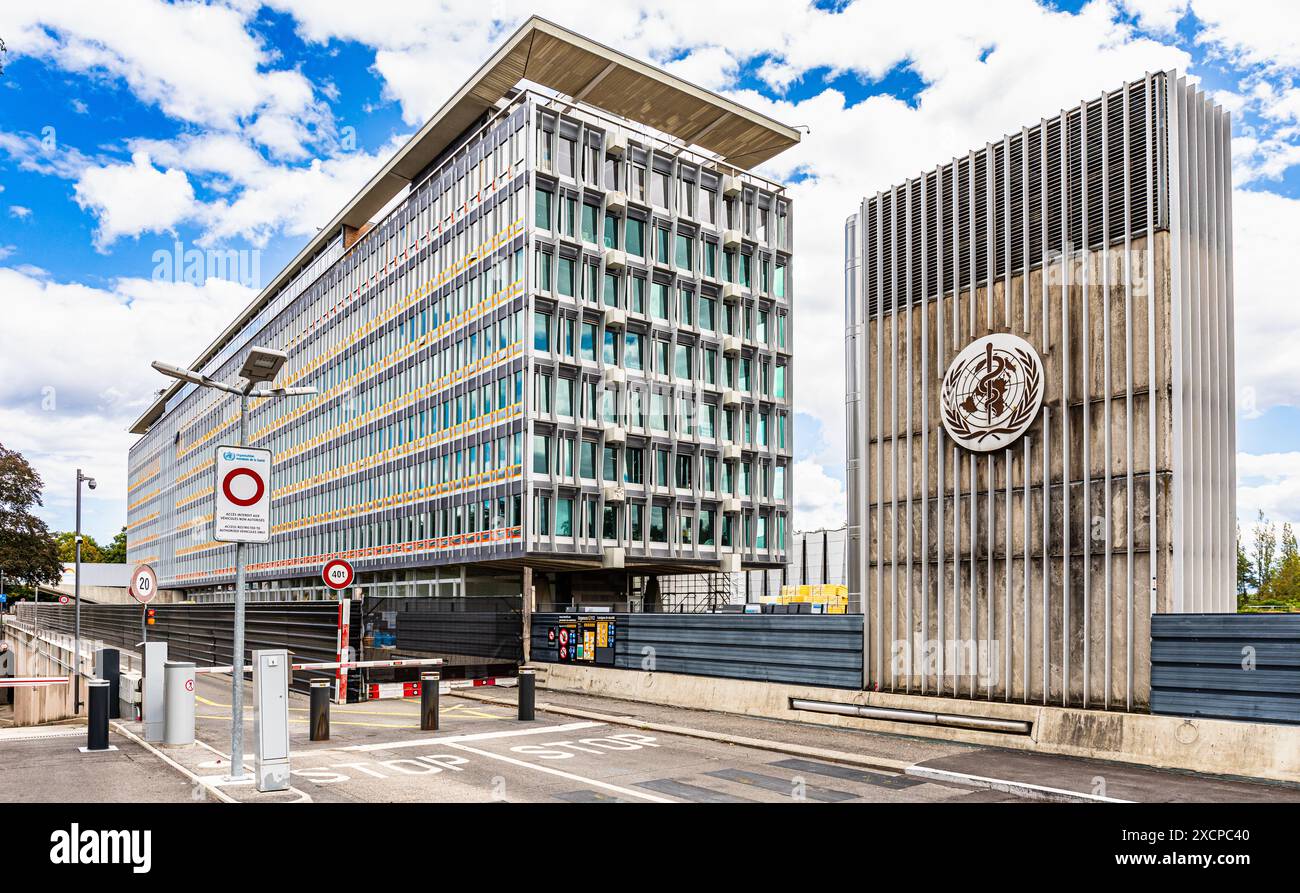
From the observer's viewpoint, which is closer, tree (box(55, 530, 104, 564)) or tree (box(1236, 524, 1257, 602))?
tree (box(1236, 524, 1257, 602))

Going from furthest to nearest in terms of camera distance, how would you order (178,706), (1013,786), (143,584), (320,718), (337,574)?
(337,574) < (143,584) < (320,718) < (178,706) < (1013,786)

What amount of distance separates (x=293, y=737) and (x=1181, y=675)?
14.9m

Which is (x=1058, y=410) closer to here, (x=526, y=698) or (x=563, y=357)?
(x=526, y=698)

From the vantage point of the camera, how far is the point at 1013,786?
1318cm

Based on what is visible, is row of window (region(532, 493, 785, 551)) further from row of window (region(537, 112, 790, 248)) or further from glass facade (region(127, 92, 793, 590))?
row of window (region(537, 112, 790, 248))

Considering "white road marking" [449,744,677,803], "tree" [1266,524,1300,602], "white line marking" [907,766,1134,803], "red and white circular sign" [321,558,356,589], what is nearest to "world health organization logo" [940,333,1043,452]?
"white line marking" [907,766,1134,803]

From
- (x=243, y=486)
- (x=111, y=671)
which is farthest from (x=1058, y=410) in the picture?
(x=111, y=671)

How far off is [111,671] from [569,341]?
2670 cm

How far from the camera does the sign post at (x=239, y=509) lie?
13617 millimetres

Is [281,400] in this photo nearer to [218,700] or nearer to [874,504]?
[218,700]

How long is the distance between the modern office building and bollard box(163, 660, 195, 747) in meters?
12.1

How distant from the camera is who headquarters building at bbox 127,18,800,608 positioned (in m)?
44.7

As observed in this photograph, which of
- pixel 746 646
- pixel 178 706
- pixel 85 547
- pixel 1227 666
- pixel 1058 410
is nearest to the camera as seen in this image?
pixel 1227 666
